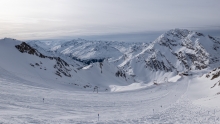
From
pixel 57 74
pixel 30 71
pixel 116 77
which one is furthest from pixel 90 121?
pixel 116 77

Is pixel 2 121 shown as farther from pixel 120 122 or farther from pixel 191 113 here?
pixel 191 113

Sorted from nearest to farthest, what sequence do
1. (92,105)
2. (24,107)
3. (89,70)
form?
1. (24,107)
2. (92,105)
3. (89,70)

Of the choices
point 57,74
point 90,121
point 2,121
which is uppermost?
point 2,121

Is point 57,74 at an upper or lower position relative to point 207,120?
lower

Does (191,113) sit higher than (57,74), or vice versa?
(191,113)

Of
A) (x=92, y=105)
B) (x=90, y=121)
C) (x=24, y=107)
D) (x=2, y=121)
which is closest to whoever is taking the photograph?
(x=2, y=121)

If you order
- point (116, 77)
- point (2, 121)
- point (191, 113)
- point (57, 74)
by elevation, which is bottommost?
point (116, 77)

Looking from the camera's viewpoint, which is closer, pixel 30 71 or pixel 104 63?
pixel 30 71

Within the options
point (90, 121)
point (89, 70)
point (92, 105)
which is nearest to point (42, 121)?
point (90, 121)

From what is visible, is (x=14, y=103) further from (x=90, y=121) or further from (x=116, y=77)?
(x=116, y=77)

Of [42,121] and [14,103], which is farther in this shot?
[14,103]
